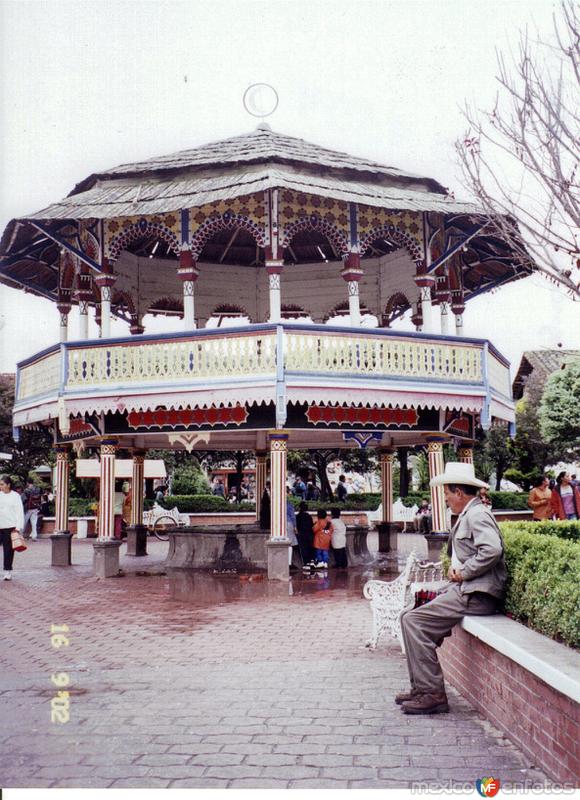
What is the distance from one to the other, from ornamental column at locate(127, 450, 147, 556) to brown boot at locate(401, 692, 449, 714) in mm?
15170

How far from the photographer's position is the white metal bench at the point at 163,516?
99.0 ft

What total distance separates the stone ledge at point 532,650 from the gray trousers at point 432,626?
0.11 meters

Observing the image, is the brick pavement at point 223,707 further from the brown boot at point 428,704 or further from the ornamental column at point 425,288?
the ornamental column at point 425,288

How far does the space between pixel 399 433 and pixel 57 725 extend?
1291cm

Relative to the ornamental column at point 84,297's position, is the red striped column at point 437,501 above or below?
below

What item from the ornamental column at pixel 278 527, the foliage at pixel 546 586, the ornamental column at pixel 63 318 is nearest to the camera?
the foliage at pixel 546 586

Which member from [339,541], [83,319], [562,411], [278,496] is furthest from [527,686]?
[562,411]

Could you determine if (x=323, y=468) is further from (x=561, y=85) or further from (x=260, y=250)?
(x=561, y=85)

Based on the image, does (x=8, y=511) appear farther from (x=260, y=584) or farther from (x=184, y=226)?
(x=184, y=226)

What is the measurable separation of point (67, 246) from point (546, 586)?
524 inches

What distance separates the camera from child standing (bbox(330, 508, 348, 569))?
17859mm

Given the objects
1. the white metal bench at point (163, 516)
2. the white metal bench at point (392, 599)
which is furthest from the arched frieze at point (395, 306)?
the white metal bench at point (392, 599)

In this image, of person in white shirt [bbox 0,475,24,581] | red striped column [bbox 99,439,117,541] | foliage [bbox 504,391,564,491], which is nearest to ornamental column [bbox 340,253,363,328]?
red striped column [bbox 99,439,117,541]
